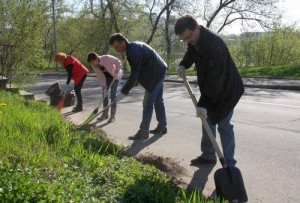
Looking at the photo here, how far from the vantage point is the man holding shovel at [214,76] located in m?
4.15

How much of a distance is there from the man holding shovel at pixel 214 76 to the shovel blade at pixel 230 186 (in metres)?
0.64

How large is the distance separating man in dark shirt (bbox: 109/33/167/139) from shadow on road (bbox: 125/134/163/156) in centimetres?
14

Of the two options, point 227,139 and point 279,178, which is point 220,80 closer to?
point 227,139

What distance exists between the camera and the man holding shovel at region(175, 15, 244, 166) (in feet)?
13.6

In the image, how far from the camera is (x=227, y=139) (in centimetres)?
454

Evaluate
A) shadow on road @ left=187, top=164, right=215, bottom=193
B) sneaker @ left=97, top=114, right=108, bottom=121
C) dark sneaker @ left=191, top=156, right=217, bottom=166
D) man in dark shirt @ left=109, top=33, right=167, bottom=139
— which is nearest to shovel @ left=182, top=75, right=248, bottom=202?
shadow on road @ left=187, top=164, right=215, bottom=193

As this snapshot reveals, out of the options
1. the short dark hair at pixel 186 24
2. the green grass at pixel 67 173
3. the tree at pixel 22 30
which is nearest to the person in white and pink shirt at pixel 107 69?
the green grass at pixel 67 173

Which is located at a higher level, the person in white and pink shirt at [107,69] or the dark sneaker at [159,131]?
the person in white and pink shirt at [107,69]

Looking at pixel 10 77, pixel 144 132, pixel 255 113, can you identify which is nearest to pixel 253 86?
pixel 255 113

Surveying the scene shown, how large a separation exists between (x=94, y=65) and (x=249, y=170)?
15.0ft

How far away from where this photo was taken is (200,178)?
471 centimetres

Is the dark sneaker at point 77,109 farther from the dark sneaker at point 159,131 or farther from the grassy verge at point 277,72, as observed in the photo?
the grassy verge at point 277,72

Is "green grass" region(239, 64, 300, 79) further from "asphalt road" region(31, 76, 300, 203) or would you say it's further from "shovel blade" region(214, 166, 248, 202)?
"shovel blade" region(214, 166, 248, 202)

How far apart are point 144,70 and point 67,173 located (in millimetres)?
3155
